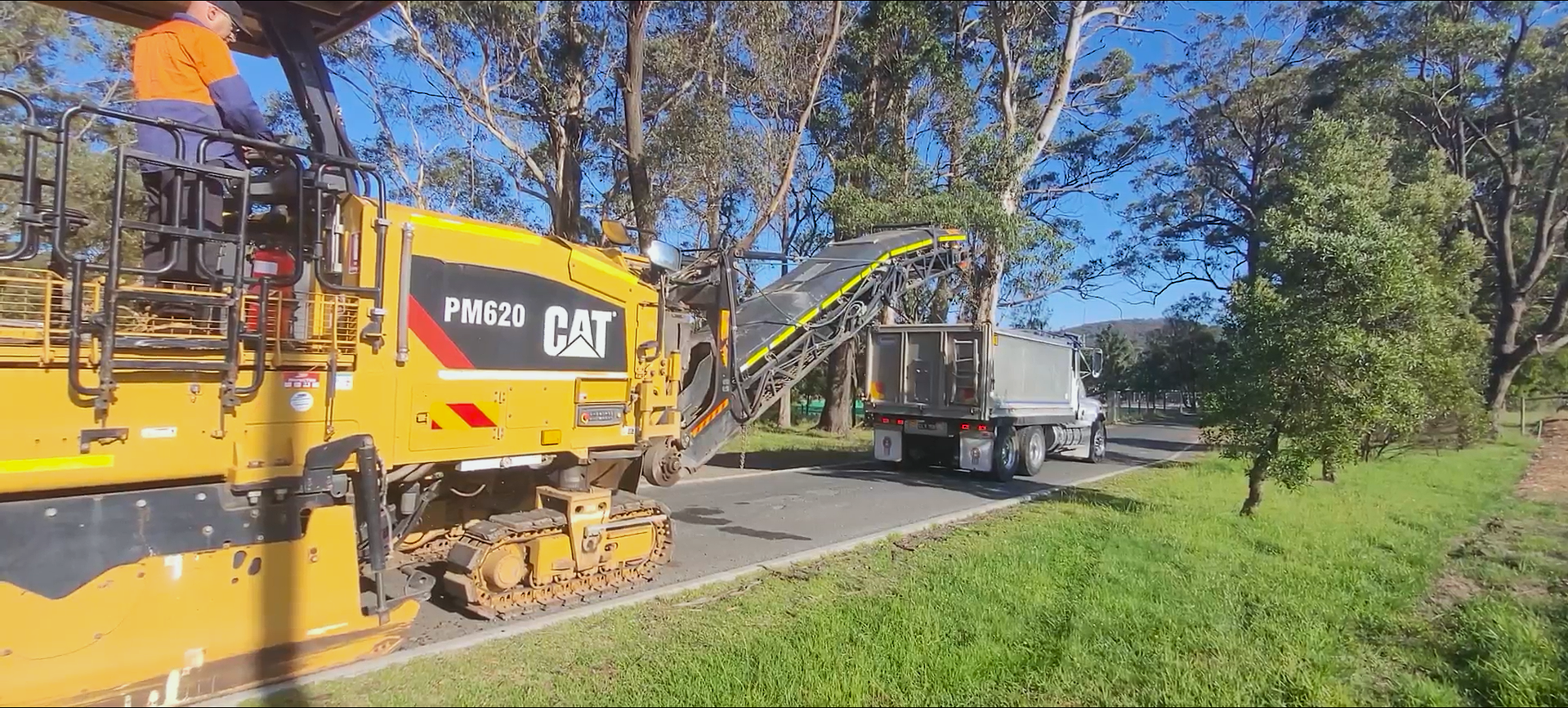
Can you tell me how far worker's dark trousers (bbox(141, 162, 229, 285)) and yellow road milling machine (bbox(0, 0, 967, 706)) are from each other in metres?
0.06

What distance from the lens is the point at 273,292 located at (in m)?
4.33

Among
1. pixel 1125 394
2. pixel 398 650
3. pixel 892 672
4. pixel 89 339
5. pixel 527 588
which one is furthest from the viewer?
pixel 1125 394

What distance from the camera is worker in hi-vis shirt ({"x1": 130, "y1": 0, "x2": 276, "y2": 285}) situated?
164 inches

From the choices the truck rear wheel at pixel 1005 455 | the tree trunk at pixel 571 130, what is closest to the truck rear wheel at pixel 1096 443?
the truck rear wheel at pixel 1005 455

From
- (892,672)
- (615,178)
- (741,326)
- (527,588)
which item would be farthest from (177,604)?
(615,178)

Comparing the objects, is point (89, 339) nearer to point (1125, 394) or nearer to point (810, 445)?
point (810, 445)

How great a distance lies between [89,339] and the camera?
372cm

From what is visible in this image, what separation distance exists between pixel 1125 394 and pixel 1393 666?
60.6m

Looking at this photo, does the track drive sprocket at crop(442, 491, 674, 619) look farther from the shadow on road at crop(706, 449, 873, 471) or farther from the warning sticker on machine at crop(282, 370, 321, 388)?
the shadow on road at crop(706, 449, 873, 471)

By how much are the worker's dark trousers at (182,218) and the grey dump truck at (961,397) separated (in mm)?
10904

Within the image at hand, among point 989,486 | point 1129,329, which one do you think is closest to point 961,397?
point 989,486

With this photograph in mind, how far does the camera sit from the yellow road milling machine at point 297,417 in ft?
12.1

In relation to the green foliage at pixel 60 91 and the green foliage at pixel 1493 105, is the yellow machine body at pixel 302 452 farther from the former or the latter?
the green foliage at pixel 1493 105

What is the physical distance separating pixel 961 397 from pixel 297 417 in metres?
10.8
